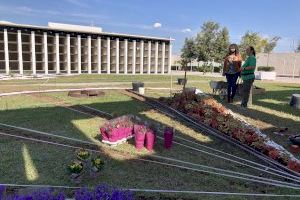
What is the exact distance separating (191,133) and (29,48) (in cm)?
3553

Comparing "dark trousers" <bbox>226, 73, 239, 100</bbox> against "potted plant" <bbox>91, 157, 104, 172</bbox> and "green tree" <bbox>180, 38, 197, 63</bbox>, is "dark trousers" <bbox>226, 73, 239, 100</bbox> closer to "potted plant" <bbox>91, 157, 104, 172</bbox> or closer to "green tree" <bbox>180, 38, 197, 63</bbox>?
"potted plant" <bbox>91, 157, 104, 172</bbox>

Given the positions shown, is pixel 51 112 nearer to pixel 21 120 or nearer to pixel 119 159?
pixel 21 120

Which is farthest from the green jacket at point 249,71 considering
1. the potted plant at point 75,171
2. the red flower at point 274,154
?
the potted plant at point 75,171

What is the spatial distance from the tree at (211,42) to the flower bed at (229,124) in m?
39.8

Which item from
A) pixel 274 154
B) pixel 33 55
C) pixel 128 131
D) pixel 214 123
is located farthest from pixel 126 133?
pixel 33 55

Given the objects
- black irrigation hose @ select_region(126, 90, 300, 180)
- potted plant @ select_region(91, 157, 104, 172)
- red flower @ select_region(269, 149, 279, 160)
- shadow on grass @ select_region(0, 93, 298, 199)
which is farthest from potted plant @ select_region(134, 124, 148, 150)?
red flower @ select_region(269, 149, 279, 160)

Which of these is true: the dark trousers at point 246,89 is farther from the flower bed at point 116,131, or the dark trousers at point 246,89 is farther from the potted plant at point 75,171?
the potted plant at point 75,171

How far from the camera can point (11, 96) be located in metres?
14.8

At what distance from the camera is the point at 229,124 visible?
797 centimetres

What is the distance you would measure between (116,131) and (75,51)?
38.2 m

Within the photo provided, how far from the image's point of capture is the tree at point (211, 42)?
50.4m

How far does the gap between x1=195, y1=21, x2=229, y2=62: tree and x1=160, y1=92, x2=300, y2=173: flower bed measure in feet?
131

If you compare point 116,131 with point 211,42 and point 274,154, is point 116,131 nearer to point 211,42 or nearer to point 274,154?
point 274,154

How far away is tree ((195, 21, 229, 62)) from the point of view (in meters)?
50.4
